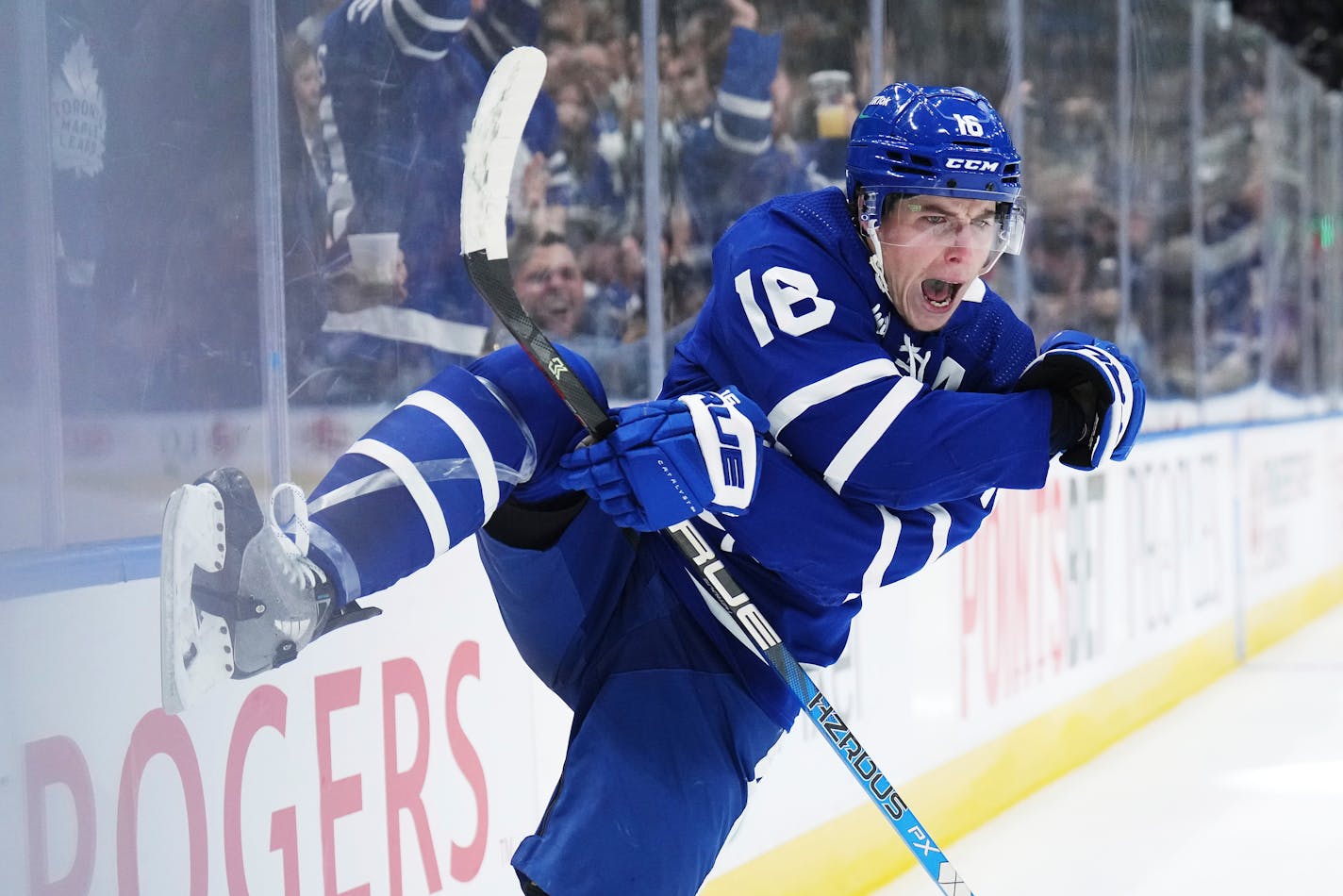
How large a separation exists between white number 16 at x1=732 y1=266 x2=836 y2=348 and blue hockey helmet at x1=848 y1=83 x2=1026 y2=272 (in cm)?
12

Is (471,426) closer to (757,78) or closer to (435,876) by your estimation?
(435,876)

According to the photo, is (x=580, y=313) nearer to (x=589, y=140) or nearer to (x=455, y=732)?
(x=589, y=140)

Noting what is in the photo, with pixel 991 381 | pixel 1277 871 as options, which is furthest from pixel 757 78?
pixel 1277 871

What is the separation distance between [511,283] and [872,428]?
1.21ft

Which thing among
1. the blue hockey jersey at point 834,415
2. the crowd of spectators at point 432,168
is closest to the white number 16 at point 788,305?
the blue hockey jersey at point 834,415

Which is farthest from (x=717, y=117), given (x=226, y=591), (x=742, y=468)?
(x=226, y=591)

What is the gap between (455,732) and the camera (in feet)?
6.23

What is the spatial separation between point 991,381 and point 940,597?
157 cm

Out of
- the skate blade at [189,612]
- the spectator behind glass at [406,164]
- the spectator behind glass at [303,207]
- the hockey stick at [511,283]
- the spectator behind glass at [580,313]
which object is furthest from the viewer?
the spectator behind glass at [580,313]

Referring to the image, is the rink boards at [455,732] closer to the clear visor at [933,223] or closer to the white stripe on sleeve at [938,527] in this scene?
the white stripe on sleeve at [938,527]

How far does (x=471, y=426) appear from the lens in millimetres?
1256

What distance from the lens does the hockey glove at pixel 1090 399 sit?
1461 millimetres

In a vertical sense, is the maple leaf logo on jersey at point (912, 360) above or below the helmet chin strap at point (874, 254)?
below

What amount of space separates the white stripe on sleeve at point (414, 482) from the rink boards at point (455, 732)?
36 cm
